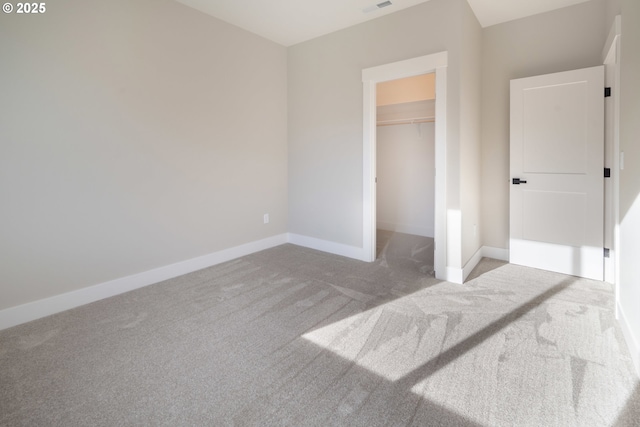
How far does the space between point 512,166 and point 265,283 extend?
298cm

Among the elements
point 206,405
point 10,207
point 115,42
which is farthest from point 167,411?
point 115,42

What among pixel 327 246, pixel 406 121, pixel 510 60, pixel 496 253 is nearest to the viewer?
pixel 510 60

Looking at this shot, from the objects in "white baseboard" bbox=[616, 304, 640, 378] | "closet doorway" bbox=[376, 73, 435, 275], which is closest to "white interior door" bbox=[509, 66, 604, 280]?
"white baseboard" bbox=[616, 304, 640, 378]

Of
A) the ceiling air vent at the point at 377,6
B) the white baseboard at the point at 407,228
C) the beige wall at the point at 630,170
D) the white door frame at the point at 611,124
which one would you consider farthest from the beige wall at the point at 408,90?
the beige wall at the point at 630,170

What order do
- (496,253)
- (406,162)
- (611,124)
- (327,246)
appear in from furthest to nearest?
(406,162) < (327,246) < (496,253) < (611,124)

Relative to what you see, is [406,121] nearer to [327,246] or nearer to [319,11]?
[319,11]

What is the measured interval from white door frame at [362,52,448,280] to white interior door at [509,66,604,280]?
3.35 ft

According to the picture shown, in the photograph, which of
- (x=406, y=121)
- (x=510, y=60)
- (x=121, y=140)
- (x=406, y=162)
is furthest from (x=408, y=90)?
(x=121, y=140)

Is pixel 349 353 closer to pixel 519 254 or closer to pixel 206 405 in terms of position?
pixel 206 405

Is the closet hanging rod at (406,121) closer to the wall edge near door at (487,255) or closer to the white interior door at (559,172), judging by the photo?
the white interior door at (559,172)

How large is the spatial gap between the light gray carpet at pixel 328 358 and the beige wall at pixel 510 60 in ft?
3.64

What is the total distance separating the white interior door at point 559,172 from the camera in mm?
3195

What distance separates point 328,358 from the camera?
1.97 metres

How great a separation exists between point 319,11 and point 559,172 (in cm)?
302
